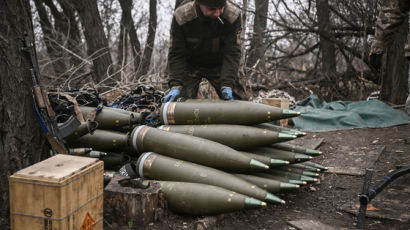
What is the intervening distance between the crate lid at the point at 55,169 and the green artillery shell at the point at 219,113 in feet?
4.25

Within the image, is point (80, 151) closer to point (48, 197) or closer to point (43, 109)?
point (43, 109)

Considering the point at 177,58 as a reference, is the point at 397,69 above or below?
above

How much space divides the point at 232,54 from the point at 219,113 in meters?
1.09

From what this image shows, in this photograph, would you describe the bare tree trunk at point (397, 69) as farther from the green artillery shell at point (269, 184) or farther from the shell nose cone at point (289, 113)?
the green artillery shell at point (269, 184)

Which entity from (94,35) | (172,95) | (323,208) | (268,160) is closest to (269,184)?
(268,160)

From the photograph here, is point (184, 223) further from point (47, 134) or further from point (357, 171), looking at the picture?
point (357, 171)

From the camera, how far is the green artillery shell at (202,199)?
8.37 feet

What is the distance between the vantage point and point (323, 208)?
321 cm

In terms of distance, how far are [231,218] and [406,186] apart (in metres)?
2.00

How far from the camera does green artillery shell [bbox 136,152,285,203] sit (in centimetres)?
272

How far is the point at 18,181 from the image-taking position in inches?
74.0

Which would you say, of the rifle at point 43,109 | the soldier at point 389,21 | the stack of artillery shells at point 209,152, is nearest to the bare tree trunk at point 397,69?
the soldier at point 389,21

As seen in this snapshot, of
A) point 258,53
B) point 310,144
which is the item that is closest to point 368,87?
point 258,53

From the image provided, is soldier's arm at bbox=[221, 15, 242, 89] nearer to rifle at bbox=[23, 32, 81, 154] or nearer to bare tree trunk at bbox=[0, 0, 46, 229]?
rifle at bbox=[23, 32, 81, 154]
